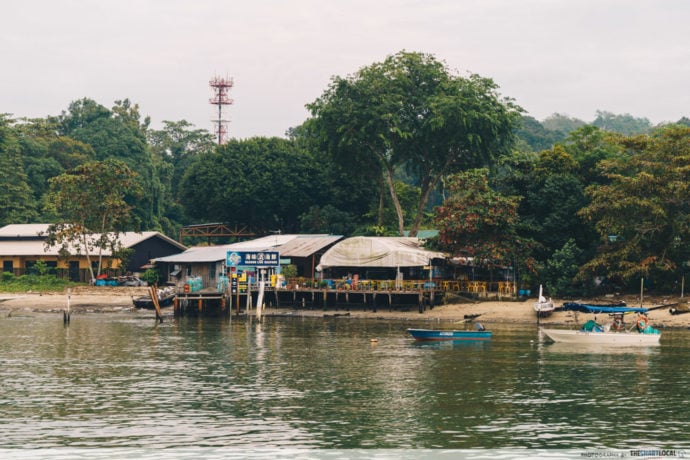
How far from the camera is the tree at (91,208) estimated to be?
3637 inches

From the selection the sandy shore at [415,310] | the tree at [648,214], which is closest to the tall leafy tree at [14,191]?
the sandy shore at [415,310]

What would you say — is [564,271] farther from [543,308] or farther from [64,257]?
[64,257]

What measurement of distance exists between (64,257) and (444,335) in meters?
51.2

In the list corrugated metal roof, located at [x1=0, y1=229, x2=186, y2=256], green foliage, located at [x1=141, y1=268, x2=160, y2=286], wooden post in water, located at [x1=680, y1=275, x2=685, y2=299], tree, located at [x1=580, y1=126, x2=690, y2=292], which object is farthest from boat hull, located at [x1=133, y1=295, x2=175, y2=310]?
wooden post in water, located at [x1=680, y1=275, x2=685, y2=299]

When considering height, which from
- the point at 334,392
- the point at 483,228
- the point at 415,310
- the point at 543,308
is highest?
the point at 483,228

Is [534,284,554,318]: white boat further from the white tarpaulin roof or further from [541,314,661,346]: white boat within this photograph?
[541,314,661,346]: white boat

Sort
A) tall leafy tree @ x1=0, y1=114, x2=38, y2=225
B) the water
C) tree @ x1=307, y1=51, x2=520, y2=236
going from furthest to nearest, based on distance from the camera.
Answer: tall leafy tree @ x1=0, y1=114, x2=38, y2=225
tree @ x1=307, y1=51, x2=520, y2=236
the water

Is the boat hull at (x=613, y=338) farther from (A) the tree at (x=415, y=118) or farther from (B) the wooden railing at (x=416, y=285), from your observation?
(A) the tree at (x=415, y=118)

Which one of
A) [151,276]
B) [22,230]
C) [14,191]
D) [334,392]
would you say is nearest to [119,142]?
[14,191]

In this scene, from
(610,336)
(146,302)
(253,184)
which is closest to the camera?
(610,336)

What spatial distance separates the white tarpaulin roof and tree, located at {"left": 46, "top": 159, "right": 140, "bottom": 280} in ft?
85.1

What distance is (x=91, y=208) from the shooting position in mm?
93312

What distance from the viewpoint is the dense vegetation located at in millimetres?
70062

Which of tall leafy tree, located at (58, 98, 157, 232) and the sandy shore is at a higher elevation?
tall leafy tree, located at (58, 98, 157, 232)
